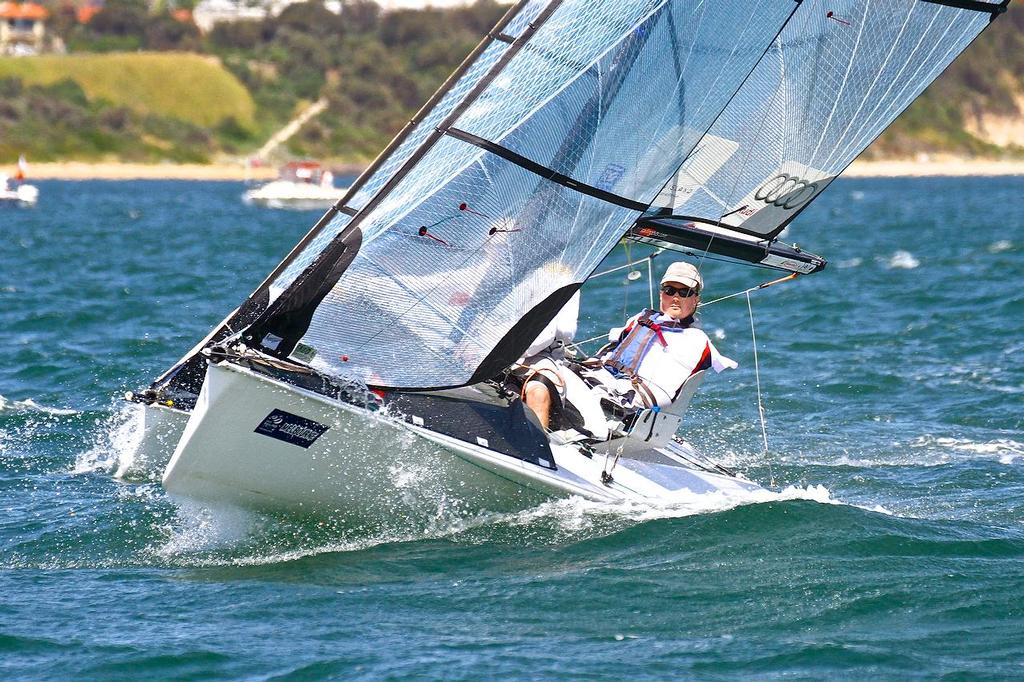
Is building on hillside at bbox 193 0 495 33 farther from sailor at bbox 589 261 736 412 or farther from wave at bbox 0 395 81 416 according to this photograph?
sailor at bbox 589 261 736 412

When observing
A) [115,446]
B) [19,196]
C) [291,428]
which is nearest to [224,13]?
[19,196]

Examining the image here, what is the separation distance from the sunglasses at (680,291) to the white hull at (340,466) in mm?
1020

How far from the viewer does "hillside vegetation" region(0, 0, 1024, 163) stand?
68562 millimetres

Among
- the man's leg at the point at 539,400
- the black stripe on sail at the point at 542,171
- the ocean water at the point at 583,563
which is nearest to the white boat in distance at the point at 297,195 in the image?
the ocean water at the point at 583,563

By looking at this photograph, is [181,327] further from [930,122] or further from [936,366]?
[930,122]

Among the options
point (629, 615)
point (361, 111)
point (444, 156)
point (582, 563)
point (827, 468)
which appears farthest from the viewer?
point (361, 111)

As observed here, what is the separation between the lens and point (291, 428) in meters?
6.49

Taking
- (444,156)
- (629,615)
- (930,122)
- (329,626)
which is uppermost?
(930,122)

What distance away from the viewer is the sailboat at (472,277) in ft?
21.7

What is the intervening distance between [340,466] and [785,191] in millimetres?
3295

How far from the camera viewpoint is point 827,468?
28.6 feet

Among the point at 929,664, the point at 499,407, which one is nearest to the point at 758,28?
the point at 499,407

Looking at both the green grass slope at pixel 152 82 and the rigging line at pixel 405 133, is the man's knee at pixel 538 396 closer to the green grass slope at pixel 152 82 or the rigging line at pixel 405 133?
the rigging line at pixel 405 133

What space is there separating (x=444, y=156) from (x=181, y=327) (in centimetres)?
717
